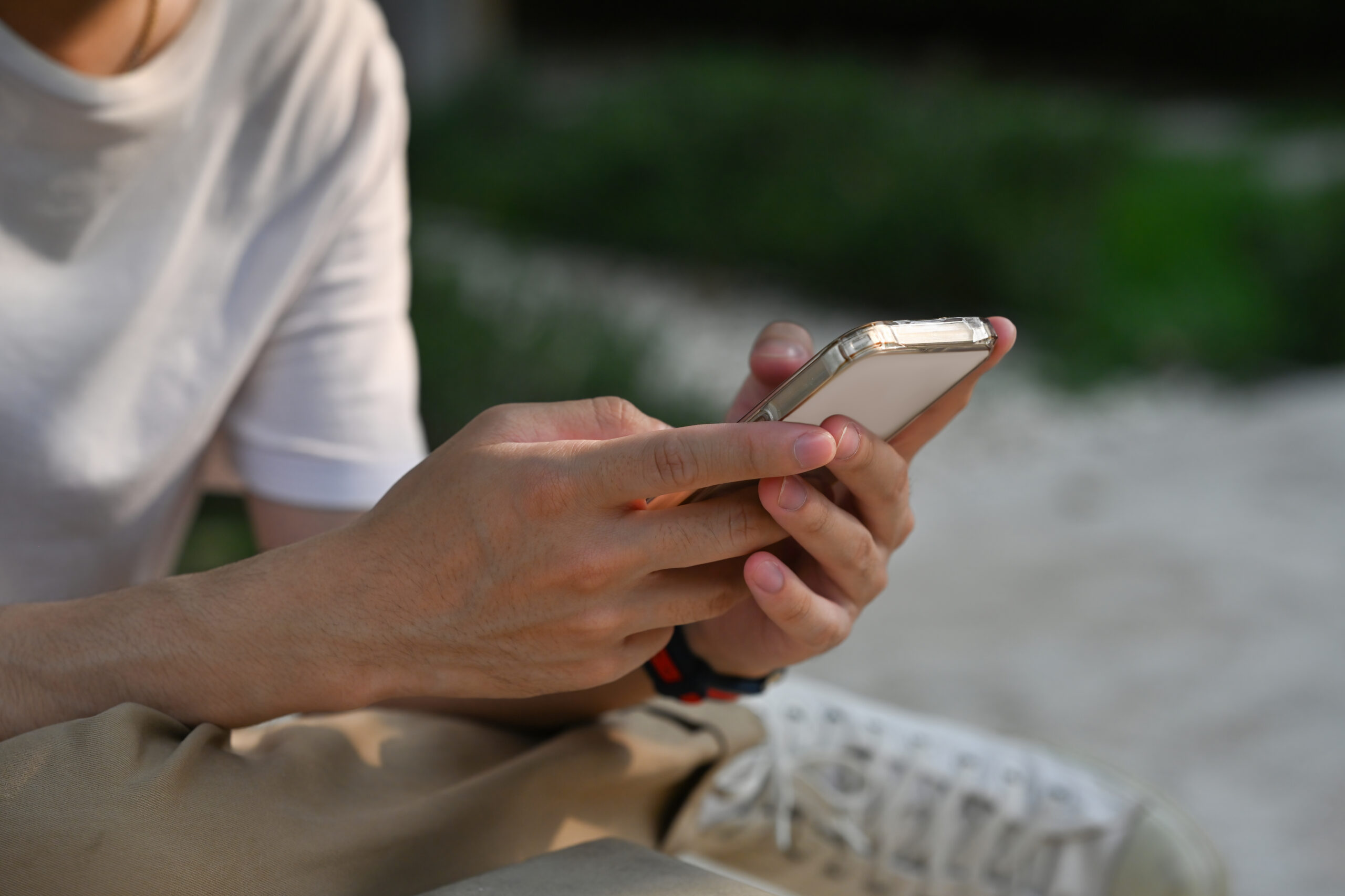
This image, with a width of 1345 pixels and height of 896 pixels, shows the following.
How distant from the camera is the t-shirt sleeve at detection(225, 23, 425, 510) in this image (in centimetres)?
134

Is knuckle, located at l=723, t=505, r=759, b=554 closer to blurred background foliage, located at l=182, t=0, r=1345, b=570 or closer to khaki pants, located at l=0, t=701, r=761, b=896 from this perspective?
khaki pants, located at l=0, t=701, r=761, b=896

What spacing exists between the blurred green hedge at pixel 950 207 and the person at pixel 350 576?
3.58 m

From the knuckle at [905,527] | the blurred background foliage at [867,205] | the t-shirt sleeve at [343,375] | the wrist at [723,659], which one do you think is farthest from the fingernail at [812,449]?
the blurred background foliage at [867,205]

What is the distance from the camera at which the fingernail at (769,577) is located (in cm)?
88

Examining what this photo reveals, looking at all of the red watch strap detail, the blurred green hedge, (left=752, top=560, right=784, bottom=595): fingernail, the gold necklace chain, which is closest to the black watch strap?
the red watch strap detail

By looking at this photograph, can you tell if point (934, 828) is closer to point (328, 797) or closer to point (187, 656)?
point (328, 797)

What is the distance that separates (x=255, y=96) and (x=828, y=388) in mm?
818

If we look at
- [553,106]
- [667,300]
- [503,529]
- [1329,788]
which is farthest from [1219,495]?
[553,106]

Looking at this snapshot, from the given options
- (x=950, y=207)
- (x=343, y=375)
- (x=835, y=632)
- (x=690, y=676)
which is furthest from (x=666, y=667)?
(x=950, y=207)

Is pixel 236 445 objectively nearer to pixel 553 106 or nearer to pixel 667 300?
pixel 667 300

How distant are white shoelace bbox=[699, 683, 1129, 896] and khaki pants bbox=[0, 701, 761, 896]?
6.5 inches

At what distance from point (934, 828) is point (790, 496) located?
0.70m

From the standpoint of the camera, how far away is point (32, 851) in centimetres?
81

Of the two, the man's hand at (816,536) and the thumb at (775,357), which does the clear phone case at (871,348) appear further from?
the thumb at (775,357)
